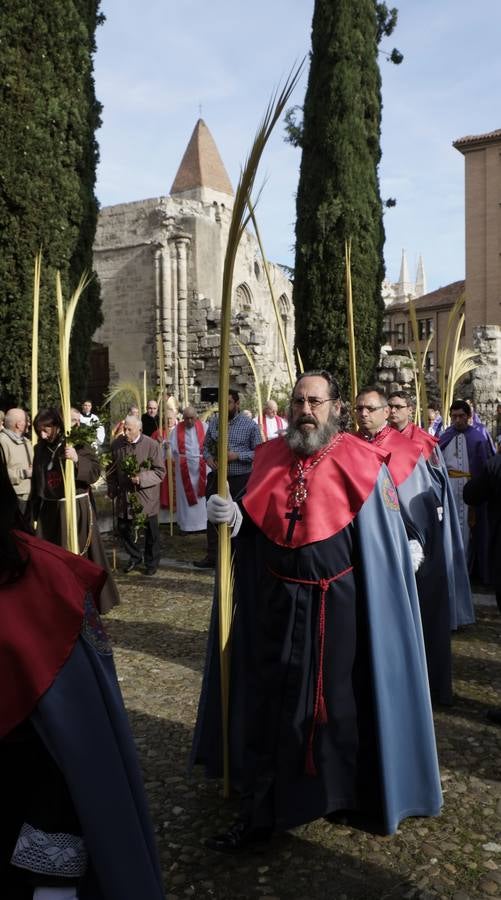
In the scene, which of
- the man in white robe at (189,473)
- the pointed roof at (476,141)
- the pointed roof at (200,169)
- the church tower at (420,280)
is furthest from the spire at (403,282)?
the man in white robe at (189,473)

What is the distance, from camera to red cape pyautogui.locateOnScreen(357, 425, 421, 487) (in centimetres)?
472

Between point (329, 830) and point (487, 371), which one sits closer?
point (329, 830)

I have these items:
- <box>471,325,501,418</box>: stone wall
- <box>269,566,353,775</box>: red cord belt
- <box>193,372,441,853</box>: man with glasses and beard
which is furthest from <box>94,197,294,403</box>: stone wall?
<box>269,566,353,775</box>: red cord belt

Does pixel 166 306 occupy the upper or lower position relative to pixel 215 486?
upper

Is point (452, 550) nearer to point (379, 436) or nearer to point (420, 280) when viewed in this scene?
point (379, 436)

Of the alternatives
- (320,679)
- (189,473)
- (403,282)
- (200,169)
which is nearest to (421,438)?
(320,679)

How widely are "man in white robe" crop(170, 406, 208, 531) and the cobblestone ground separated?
635 centimetres

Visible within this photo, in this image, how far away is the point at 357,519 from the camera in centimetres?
316

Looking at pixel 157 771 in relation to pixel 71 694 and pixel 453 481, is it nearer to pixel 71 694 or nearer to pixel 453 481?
pixel 71 694

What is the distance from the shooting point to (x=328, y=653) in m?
3.03

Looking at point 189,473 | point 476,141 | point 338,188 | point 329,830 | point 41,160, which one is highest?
point 476,141

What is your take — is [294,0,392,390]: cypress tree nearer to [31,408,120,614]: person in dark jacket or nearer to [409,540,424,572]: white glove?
[31,408,120,614]: person in dark jacket

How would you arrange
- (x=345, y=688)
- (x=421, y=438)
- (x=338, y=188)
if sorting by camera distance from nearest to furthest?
1. (x=345, y=688)
2. (x=421, y=438)
3. (x=338, y=188)

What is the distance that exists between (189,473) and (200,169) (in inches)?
1507
